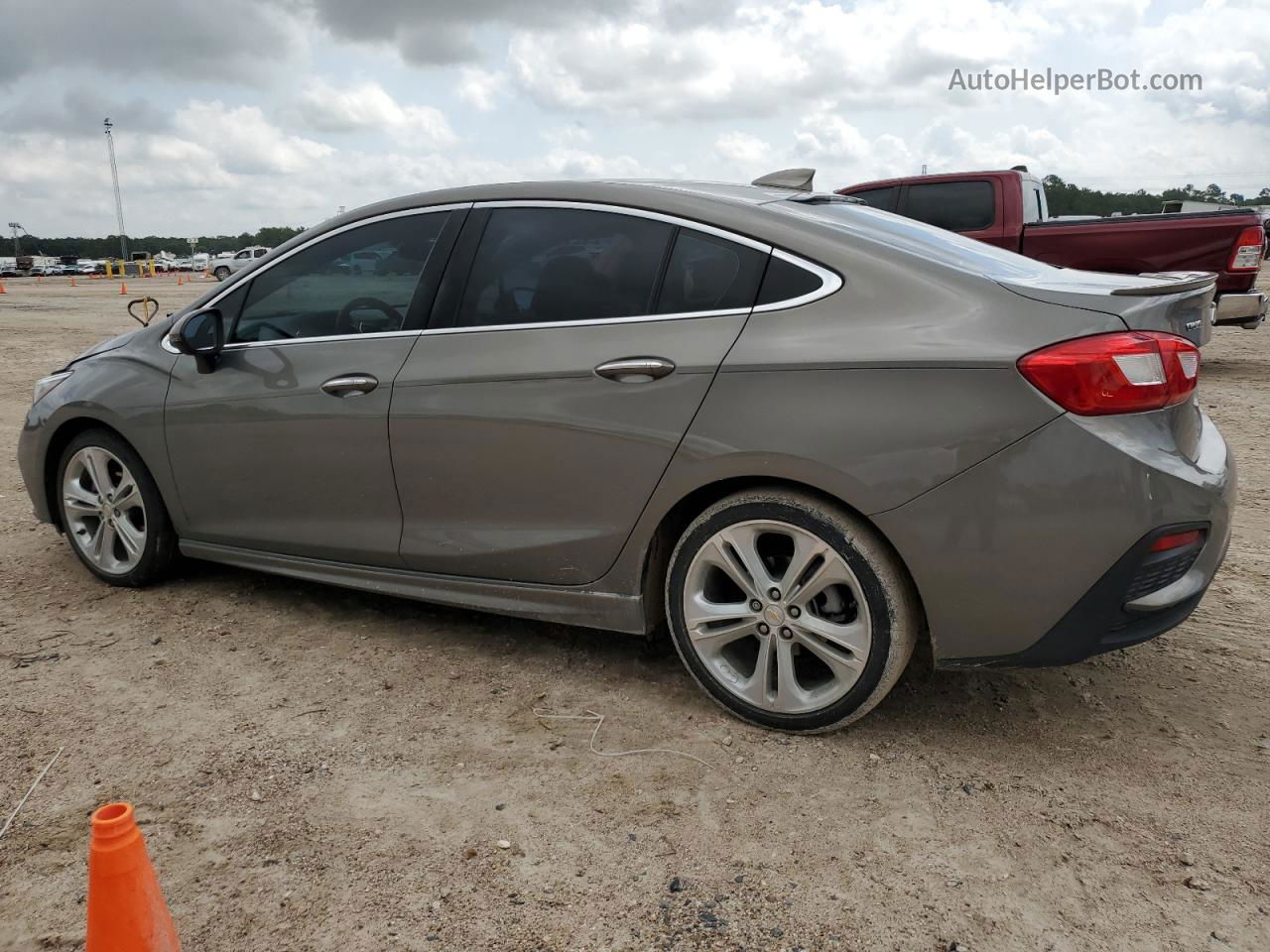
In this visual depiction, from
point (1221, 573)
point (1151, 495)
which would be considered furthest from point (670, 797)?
point (1221, 573)

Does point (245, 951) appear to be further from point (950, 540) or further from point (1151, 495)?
point (1151, 495)

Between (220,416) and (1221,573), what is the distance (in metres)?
4.18

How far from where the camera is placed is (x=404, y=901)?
7.82ft

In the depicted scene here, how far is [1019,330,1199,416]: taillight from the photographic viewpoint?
258cm

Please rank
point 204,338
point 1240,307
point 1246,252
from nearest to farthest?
point 204,338 → point 1240,307 → point 1246,252

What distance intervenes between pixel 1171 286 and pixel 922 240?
2.38 ft

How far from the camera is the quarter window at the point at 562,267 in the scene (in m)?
3.24

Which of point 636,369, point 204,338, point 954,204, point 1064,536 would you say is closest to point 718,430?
point 636,369

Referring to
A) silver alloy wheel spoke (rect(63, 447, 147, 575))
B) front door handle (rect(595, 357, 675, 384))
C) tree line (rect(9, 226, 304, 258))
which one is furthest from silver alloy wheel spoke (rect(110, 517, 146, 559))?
tree line (rect(9, 226, 304, 258))

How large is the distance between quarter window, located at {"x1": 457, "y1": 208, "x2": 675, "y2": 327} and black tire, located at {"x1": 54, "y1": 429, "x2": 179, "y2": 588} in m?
1.76

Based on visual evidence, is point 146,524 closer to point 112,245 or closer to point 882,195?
point 882,195

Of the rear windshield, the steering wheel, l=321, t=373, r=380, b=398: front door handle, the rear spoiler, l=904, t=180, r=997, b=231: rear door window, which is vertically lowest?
l=321, t=373, r=380, b=398: front door handle

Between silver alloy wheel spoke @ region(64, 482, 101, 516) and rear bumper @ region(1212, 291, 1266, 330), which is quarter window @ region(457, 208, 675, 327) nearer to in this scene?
silver alloy wheel spoke @ region(64, 482, 101, 516)

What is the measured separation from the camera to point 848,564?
2.88 metres
